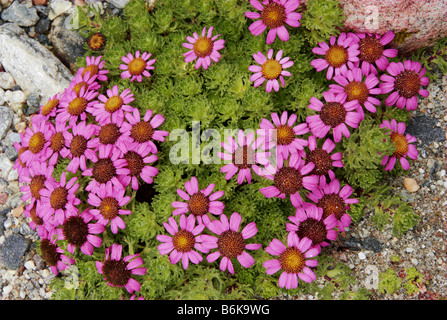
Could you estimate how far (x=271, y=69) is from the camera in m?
3.66

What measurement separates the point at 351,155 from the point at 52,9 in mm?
4408

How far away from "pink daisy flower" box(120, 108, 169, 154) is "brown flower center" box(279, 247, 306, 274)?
59.1 inches

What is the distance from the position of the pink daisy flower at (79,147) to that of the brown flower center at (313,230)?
2.02m

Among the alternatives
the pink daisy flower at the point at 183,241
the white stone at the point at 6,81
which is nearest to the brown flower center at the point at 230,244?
the pink daisy flower at the point at 183,241

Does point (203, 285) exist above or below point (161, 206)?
below

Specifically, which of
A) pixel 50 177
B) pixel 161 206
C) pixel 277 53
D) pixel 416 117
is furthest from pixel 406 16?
pixel 50 177

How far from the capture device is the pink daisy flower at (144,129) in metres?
3.66

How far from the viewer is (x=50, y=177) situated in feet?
12.5

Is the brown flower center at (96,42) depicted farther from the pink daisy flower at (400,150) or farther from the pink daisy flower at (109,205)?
the pink daisy flower at (400,150)

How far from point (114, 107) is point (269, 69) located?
1.54m

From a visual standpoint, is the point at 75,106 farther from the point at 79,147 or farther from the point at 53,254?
the point at 53,254

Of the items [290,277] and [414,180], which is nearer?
[290,277]

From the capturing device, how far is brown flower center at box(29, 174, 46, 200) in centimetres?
383
